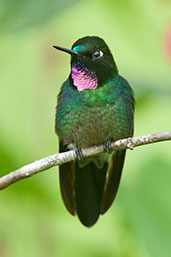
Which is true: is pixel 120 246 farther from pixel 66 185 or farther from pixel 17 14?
pixel 17 14

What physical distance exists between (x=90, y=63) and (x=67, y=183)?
2.41ft

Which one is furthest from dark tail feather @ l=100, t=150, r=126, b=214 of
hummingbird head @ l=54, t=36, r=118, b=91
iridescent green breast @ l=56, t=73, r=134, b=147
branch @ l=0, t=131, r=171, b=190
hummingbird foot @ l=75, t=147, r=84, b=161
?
branch @ l=0, t=131, r=171, b=190

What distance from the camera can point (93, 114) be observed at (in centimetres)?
296

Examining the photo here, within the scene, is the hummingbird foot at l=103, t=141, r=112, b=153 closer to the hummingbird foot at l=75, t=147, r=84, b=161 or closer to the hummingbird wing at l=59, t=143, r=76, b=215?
the hummingbird foot at l=75, t=147, r=84, b=161

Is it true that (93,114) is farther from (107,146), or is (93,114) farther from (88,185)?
(88,185)

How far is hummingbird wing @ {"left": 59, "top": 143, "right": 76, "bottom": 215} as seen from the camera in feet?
10.2

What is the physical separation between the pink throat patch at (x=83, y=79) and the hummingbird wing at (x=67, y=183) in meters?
0.38

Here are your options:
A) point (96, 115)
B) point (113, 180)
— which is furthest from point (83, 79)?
point (113, 180)

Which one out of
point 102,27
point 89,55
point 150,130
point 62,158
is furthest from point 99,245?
point 102,27

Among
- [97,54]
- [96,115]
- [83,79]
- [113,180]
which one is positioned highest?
[97,54]

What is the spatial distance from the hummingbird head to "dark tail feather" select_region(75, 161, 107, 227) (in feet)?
1.84

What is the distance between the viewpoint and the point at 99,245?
2.81 metres

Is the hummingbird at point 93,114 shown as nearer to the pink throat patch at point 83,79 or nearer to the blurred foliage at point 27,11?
the pink throat patch at point 83,79

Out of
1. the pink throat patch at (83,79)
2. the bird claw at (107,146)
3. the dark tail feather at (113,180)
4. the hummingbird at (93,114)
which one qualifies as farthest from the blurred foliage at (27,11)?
the dark tail feather at (113,180)
